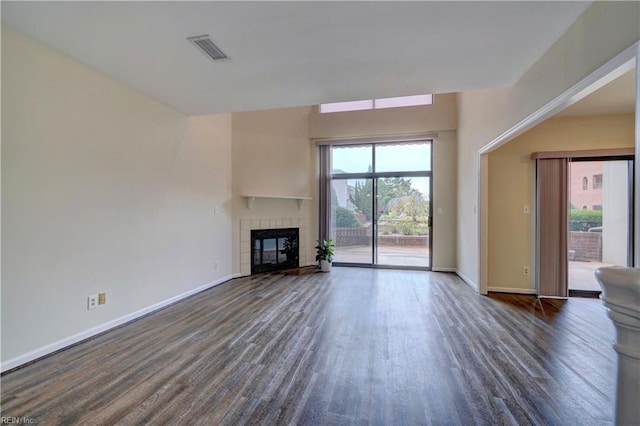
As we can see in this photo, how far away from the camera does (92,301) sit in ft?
8.80

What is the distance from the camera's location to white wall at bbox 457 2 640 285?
1.58 meters

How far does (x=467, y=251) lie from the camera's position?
186 inches

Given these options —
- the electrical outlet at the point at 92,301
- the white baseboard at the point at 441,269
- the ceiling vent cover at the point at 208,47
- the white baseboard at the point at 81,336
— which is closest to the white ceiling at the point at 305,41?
the ceiling vent cover at the point at 208,47

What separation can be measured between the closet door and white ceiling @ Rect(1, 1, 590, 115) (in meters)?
1.82

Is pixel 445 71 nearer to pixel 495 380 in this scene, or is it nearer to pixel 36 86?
pixel 495 380

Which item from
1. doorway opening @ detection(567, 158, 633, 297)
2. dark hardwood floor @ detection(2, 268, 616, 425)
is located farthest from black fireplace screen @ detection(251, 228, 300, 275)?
doorway opening @ detection(567, 158, 633, 297)

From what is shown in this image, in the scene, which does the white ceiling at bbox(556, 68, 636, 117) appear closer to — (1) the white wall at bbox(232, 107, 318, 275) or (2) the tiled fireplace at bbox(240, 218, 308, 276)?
(1) the white wall at bbox(232, 107, 318, 275)

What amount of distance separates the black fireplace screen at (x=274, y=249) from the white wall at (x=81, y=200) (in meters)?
1.48

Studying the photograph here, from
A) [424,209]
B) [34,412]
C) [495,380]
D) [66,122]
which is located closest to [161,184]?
[66,122]

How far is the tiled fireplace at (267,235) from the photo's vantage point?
5.12m

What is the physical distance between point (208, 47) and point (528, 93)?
2900 millimetres

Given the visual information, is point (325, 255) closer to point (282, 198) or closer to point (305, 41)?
point (282, 198)

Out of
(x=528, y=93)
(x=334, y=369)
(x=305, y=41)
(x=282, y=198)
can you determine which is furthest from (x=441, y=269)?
(x=305, y=41)

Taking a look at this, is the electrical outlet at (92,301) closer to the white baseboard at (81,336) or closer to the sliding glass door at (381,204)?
the white baseboard at (81,336)
